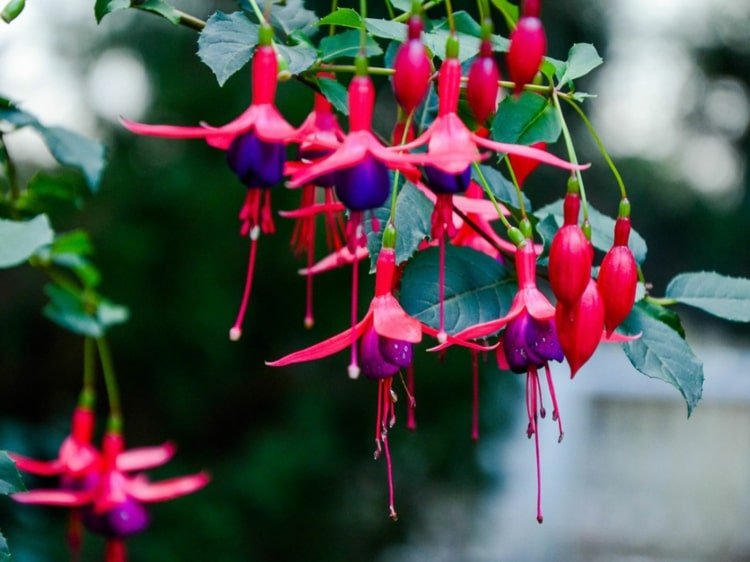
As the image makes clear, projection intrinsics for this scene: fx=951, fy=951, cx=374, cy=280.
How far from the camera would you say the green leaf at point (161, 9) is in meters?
0.63

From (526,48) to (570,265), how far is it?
0.39 ft

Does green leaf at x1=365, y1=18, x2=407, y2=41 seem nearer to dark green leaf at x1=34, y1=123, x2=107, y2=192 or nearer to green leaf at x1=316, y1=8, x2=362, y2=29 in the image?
green leaf at x1=316, y1=8, x2=362, y2=29

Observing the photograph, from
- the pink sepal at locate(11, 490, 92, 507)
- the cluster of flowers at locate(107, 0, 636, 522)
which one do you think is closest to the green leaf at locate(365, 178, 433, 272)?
the cluster of flowers at locate(107, 0, 636, 522)

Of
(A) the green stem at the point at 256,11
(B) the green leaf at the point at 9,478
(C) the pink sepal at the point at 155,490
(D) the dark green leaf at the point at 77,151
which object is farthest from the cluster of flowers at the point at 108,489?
(A) the green stem at the point at 256,11

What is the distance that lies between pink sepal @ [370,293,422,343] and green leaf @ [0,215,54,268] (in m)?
0.21

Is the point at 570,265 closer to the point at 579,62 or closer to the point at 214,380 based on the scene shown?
the point at 579,62

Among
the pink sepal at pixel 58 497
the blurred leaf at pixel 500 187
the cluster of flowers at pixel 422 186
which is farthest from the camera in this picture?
the pink sepal at pixel 58 497

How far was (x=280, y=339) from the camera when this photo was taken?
2.19 meters

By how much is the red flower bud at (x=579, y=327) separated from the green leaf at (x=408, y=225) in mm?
101

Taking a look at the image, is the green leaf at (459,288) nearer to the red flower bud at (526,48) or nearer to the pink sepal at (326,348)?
the pink sepal at (326,348)

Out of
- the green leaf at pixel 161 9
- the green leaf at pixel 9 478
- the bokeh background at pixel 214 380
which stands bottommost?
the bokeh background at pixel 214 380

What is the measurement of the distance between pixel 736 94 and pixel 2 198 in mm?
5426

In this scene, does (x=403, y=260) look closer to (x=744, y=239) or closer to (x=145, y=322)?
(x=145, y=322)

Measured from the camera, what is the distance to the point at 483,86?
48cm
